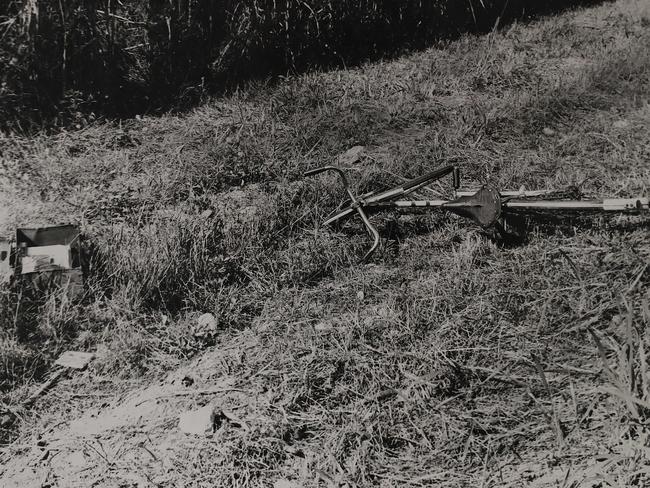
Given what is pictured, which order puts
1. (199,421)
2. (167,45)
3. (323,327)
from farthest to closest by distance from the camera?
(167,45) → (323,327) → (199,421)

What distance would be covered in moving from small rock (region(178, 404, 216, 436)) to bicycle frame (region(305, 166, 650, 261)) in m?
1.01

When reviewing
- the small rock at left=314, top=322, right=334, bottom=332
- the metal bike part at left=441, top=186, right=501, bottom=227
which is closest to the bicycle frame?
the metal bike part at left=441, top=186, right=501, bottom=227

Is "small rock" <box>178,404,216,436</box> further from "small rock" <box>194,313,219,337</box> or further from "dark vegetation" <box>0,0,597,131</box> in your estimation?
"dark vegetation" <box>0,0,597,131</box>

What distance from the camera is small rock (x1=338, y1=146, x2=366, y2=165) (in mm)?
3842

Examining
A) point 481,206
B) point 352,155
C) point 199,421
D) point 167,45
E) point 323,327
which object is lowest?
point 199,421

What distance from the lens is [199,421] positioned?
7.42 feet

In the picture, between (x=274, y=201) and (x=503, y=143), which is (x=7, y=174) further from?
(x=503, y=143)

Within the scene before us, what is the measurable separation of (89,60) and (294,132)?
5.00 ft

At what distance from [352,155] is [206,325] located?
1.65 m

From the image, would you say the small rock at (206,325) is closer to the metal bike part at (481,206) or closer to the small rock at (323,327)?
the small rock at (323,327)

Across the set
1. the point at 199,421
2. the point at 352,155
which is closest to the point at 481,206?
the point at 352,155

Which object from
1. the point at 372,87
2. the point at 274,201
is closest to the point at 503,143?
the point at 372,87

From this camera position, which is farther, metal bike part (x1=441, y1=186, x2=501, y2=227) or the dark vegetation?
the dark vegetation

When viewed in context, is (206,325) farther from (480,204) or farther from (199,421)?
(480,204)
